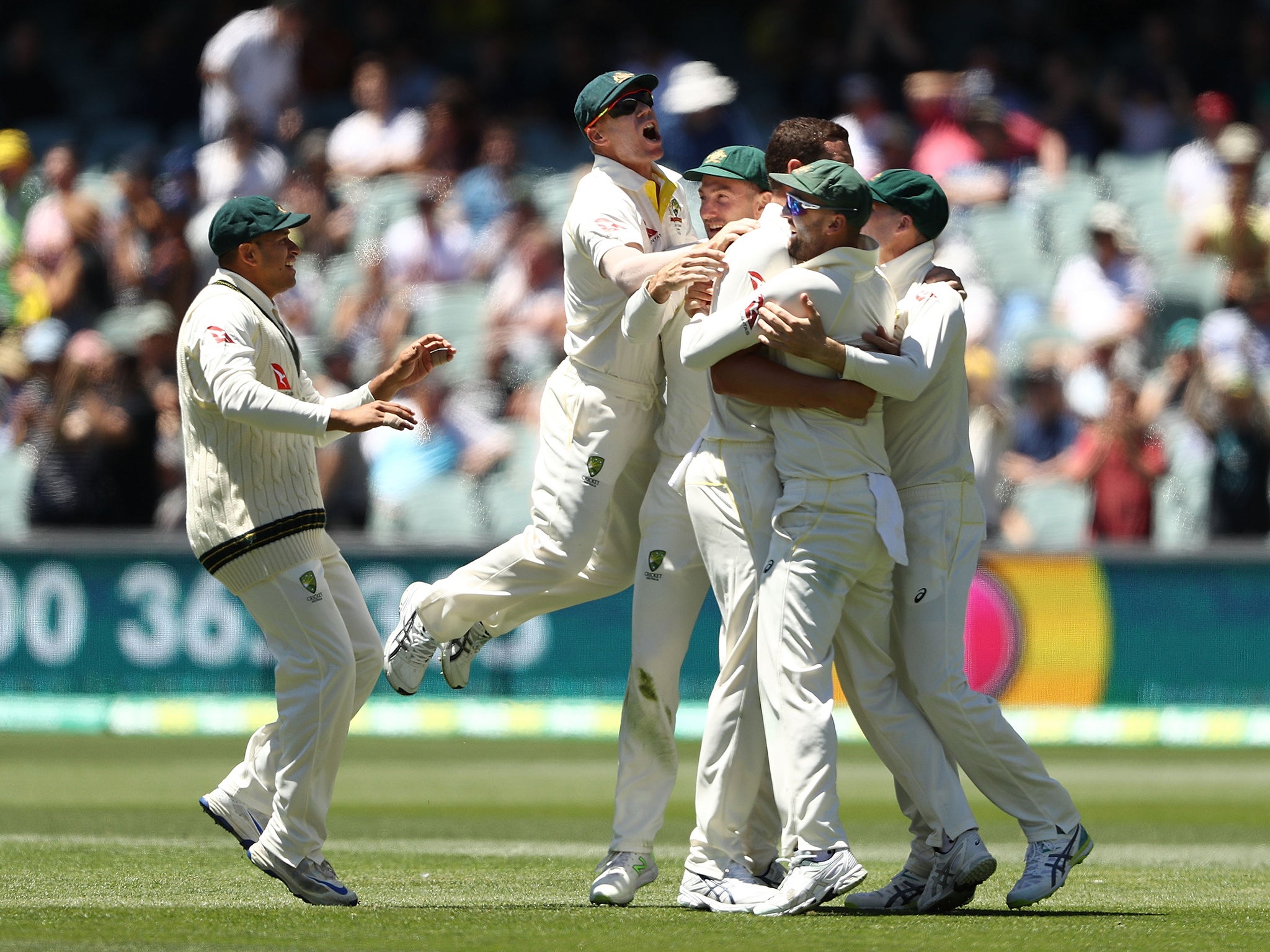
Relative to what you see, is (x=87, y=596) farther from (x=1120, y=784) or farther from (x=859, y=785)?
(x=1120, y=784)

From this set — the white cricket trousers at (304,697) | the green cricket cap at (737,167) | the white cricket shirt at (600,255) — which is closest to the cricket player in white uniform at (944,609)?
the green cricket cap at (737,167)

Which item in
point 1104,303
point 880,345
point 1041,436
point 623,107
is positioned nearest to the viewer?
point 880,345

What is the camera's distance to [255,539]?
629 centimetres

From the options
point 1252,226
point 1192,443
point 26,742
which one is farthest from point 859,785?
point 1252,226

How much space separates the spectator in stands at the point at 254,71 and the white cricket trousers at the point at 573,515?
11.3 m

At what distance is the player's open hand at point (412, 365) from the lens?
664 cm

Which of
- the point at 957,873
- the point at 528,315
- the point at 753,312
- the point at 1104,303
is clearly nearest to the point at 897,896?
the point at 957,873

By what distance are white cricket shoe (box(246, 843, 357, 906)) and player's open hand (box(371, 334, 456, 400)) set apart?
1595 mm

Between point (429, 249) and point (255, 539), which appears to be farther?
point (429, 249)

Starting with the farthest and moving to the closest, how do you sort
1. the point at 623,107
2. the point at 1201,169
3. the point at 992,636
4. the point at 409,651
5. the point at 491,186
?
the point at 491,186
the point at 1201,169
the point at 992,636
the point at 409,651
the point at 623,107

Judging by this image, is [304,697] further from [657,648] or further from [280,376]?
[657,648]

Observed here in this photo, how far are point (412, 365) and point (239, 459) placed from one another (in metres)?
0.71

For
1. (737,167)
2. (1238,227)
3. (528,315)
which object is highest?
(1238,227)

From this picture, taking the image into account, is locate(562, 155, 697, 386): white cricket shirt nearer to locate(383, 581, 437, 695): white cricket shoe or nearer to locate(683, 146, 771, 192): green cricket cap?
locate(683, 146, 771, 192): green cricket cap
